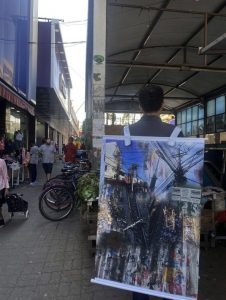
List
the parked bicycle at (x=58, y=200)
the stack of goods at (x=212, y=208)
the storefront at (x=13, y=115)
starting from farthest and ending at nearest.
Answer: the storefront at (x=13, y=115)
the parked bicycle at (x=58, y=200)
the stack of goods at (x=212, y=208)

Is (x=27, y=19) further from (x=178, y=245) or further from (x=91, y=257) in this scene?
(x=178, y=245)

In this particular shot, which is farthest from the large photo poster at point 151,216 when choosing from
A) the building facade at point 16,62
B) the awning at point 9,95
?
the building facade at point 16,62

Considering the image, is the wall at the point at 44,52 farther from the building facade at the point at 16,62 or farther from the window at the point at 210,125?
the window at the point at 210,125

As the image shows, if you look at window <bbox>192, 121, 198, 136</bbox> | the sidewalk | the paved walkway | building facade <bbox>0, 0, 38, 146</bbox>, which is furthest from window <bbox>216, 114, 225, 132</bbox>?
the paved walkway

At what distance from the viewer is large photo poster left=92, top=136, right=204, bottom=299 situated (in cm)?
301

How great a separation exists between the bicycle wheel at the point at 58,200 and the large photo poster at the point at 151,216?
5.54m

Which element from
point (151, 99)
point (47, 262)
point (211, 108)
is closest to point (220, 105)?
point (211, 108)

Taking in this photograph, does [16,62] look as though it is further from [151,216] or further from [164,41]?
[151,216]

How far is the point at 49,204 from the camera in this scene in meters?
8.59

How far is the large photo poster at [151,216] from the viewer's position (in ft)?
9.89

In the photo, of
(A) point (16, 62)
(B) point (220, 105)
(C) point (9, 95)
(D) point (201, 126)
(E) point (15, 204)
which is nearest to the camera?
(E) point (15, 204)

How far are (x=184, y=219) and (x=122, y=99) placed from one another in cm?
1630

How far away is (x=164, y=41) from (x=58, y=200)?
4.84m

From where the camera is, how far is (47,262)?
5.65 metres
